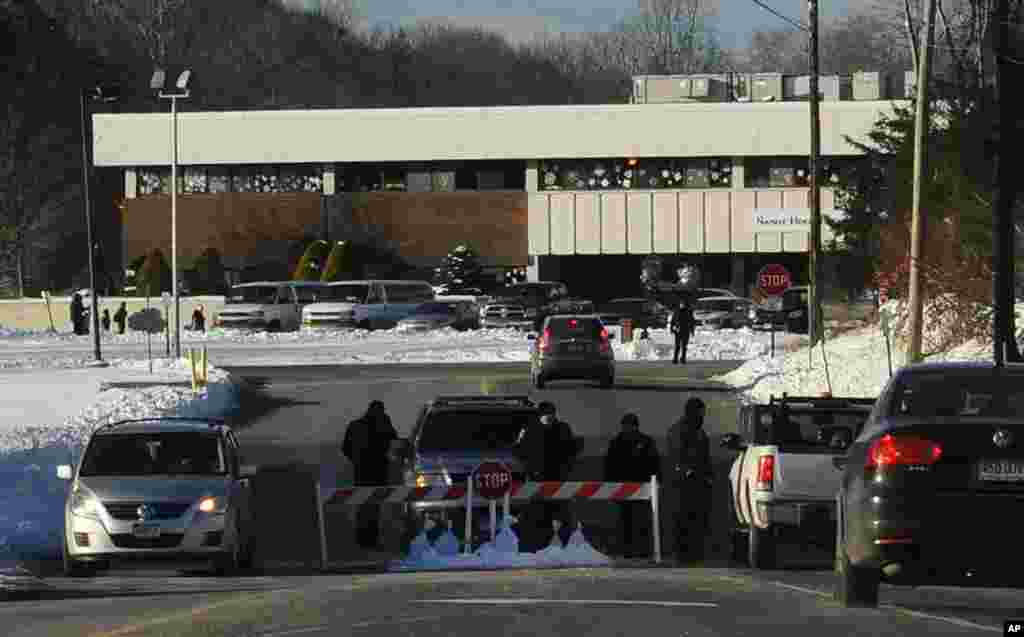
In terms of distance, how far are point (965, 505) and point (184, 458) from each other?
37.2 ft

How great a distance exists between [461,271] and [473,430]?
6766 centimetres

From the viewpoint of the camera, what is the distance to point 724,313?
76062 mm

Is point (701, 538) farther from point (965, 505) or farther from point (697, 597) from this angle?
point (965, 505)

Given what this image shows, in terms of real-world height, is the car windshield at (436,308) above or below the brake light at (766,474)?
Answer: below

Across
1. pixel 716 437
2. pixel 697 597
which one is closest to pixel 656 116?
pixel 716 437

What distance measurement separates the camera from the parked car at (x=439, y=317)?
7381 centimetres

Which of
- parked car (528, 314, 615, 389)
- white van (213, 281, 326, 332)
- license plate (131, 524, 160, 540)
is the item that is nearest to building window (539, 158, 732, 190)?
white van (213, 281, 326, 332)

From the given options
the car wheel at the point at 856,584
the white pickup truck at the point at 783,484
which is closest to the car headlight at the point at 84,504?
the white pickup truck at the point at 783,484

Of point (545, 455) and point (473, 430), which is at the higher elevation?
point (473, 430)

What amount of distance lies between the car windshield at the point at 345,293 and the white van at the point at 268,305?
10.1 inches

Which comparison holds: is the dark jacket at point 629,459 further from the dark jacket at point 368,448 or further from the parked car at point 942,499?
the parked car at point 942,499

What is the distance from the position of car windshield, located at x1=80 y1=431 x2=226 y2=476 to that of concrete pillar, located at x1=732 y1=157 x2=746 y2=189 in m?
75.8

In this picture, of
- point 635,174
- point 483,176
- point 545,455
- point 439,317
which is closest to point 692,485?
point 545,455

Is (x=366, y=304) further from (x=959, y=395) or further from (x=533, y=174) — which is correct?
(x=959, y=395)
